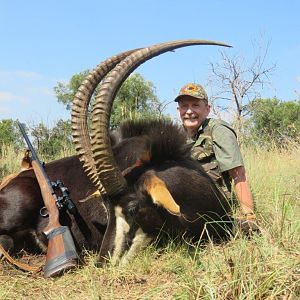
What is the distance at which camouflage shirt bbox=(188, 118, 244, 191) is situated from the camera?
4.51 metres

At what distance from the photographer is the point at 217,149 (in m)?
4.64

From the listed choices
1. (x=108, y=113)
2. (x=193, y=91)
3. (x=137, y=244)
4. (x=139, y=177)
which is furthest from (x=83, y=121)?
(x=193, y=91)

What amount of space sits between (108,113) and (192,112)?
A: 1.47m

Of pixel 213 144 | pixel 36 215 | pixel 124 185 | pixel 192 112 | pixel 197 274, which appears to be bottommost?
pixel 197 274

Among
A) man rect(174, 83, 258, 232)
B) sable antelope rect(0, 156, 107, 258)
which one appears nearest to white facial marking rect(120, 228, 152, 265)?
Answer: sable antelope rect(0, 156, 107, 258)

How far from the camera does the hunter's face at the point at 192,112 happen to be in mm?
4965

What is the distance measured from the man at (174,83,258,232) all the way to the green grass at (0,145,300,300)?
366mm

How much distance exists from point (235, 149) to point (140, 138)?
0.89 m

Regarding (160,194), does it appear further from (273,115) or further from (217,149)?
(273,115)

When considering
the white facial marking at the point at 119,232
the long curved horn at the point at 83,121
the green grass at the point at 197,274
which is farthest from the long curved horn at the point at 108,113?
the green grass at the point at 197,274

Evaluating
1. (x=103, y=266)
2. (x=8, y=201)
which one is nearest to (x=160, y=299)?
(x=103, y=266)

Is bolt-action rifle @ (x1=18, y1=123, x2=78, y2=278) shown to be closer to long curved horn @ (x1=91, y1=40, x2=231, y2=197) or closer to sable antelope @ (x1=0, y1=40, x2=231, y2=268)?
sable antelope @ (x1=0, y1=40, x2=231, y2=268)

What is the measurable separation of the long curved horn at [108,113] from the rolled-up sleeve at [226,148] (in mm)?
1182

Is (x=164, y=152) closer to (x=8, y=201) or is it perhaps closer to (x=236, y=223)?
(x=236, y=223)
